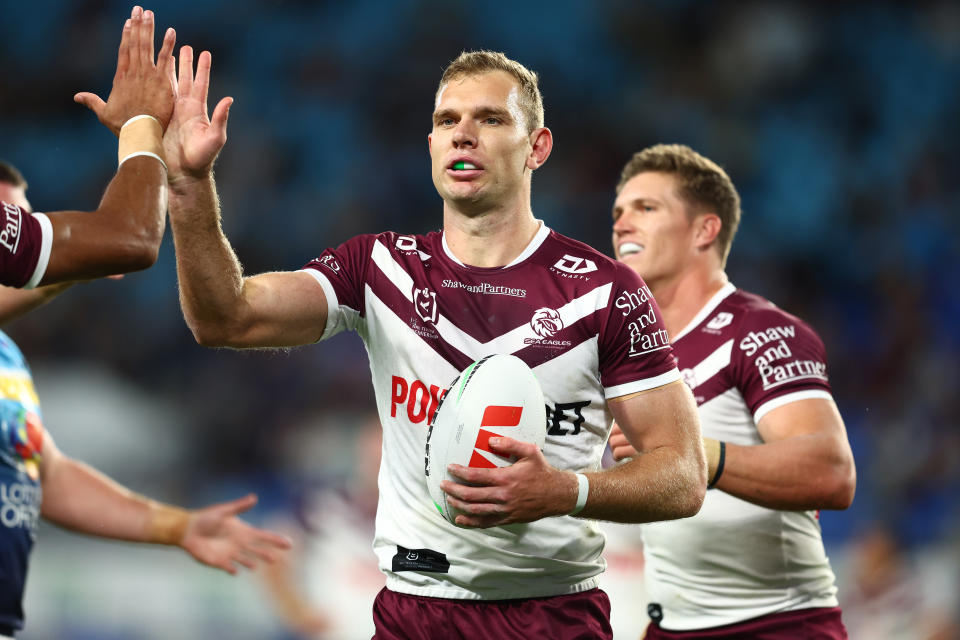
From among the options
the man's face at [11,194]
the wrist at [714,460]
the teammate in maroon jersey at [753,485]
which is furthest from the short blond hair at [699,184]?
the man's face at [11,194]

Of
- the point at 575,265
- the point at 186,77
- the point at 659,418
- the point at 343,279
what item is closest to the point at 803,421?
the point at 659,418

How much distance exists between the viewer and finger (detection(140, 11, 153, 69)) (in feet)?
10.5

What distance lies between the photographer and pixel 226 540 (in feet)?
14.1

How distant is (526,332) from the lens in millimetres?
3078

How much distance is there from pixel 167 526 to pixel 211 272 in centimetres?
202

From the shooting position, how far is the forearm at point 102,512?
440 cm

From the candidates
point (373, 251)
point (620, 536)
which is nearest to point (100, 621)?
point (620, 536)

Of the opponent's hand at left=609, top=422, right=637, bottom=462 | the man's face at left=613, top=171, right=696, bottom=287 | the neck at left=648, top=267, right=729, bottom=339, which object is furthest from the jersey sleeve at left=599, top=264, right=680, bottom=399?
the man's face at left=613, top=171, right=696, bottom=287

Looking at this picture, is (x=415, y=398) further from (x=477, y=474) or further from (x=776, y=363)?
(x=776, y=363)

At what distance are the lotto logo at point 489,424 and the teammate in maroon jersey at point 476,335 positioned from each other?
334mm

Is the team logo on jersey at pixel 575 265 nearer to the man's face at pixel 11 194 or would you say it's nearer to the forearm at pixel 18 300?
the forearm at pixel 18 300

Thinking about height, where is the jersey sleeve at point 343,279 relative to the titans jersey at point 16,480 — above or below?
above

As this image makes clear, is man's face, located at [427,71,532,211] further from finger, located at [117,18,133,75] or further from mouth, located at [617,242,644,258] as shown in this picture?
mouth, located at [617,242,644,258]

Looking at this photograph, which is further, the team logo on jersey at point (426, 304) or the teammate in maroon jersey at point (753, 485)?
the teammate in maroon jersey at point (753, 485)
